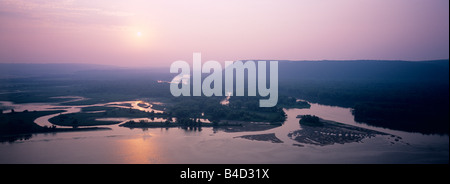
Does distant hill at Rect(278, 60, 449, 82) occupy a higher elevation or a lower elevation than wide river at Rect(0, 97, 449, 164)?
higher

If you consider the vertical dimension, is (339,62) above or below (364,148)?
above

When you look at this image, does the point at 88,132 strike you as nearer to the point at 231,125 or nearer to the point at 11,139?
the point at 11,139

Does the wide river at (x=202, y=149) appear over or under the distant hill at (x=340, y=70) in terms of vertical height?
under

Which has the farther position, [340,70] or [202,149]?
[340,70]

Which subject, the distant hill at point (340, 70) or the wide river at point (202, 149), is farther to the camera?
the distant hill at point (340, 70)

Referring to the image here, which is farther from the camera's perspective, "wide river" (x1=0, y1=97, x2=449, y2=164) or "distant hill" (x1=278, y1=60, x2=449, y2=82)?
"distant hill" (x1=278, y1=60, x2=449, y2=82)

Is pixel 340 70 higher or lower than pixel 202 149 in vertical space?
higher

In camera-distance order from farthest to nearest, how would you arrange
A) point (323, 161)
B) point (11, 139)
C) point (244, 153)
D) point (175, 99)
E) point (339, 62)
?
1. point (339, 62)
2. point (175, 99)
3. point (11, 139)
4. point (244, 153)
5. point (323, 161)
